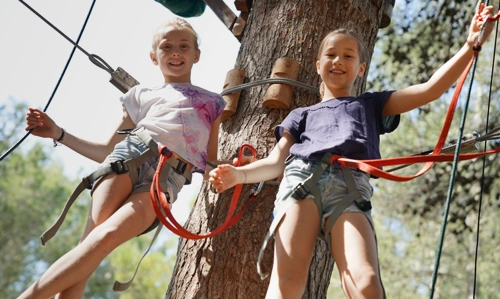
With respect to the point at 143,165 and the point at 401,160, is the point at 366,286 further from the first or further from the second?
the point at 143,165

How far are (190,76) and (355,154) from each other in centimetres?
102

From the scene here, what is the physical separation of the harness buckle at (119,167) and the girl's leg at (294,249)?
0.77 meters

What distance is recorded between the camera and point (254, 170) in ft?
8.19

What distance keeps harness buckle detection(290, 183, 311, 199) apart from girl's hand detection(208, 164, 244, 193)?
207 millimetres

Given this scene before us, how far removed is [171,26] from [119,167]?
0.72 meters

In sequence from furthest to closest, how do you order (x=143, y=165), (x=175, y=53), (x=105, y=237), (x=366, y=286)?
(x=175, y=53)
(x=143, y=165)
(x=105, y=237)
(x=366, y=286)

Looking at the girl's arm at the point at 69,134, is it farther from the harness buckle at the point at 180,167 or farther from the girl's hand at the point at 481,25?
the girl's hand at the point at 481,25

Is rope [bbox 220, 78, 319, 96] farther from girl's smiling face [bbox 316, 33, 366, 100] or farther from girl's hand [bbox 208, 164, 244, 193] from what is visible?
girl's hand [bbox 208, 164, 244, 193]

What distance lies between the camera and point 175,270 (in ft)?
10.3

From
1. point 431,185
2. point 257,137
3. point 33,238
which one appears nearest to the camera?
point 257,137

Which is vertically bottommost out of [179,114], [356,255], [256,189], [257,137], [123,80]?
[356,255]

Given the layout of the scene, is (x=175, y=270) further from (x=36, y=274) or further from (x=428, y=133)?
(x=36, y=274)

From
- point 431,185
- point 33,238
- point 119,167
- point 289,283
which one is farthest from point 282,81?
point 33,238

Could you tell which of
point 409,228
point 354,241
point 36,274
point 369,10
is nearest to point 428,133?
point 409,228
